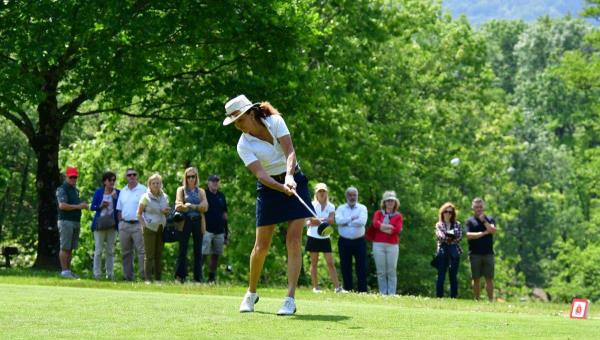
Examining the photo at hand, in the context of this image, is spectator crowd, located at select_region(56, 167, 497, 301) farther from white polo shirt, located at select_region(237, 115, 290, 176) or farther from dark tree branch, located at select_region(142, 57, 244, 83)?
white polo shirt, located at select_region(237, 115, 290, 176)

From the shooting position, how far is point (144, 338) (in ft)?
30.5

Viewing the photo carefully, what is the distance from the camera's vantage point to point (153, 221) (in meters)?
20.0

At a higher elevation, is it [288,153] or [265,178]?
[288,153]

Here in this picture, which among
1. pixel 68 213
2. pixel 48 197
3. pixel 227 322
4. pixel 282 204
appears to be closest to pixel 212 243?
pixel 68 213

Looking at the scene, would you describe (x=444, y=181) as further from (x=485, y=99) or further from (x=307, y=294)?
(x=307, y=294)

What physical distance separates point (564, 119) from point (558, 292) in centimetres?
1763

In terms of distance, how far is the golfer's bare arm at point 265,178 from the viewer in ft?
37.2

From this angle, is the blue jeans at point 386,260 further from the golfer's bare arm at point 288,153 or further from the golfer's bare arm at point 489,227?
the golfer's bare arm at point 288,153

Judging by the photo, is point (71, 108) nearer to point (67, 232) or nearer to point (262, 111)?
point (67, 232)

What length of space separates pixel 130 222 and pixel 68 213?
1.23m

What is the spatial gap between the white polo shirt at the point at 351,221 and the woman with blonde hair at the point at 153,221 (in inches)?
118

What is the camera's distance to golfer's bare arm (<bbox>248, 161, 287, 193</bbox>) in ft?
37.2

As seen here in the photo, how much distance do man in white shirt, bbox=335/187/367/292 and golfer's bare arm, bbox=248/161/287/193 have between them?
9785mm

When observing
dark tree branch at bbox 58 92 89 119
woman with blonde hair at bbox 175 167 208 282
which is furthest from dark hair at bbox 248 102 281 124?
dark tree branch at bbox 58 92 89 119
